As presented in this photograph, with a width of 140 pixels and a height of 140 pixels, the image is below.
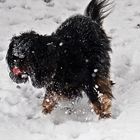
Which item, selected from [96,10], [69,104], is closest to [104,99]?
[69,104]

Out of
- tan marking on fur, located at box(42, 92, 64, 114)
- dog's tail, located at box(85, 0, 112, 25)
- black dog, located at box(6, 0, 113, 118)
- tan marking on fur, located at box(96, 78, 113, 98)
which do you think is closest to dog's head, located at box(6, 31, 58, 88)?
black dog, located at box(6, 0, 113, 118)

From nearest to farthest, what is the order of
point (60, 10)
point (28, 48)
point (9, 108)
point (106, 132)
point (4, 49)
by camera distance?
1. point (28, 48)
2. point (106, 132)
3. point (9, 108)
4. point (4, 49)
5. point (60, 10)

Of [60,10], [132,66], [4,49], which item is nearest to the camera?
[132,66]

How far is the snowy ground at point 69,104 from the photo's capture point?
4266 mm

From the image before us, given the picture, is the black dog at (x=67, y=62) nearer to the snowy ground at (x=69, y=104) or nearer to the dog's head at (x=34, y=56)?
the dog's head at (x=34, y=56)

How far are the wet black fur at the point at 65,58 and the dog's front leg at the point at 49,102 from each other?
19 centimetres

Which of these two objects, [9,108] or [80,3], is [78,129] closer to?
[9,108]

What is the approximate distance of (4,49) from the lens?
A: 5.80 m

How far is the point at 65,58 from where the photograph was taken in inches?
158

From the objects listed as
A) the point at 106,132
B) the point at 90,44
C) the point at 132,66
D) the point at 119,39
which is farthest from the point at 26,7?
the point at 106,132

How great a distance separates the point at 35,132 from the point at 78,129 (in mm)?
440

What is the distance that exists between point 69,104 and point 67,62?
840 millimetres

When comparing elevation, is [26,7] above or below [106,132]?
below

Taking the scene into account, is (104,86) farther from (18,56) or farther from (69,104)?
(18,56)
